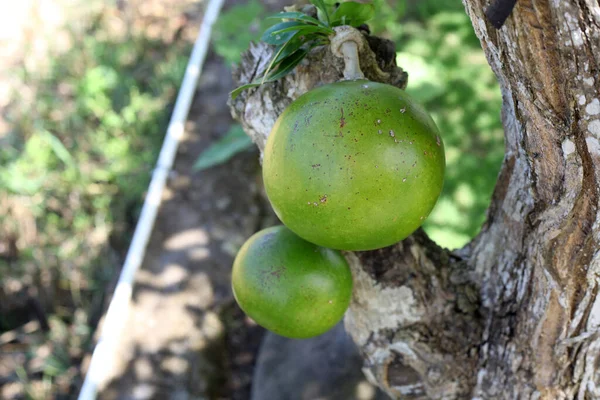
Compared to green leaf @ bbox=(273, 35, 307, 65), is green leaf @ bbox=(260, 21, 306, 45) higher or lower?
higher

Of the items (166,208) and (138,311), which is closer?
(138,311)

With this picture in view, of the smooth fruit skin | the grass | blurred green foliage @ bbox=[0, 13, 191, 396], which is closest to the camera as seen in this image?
the smooth fruit skin

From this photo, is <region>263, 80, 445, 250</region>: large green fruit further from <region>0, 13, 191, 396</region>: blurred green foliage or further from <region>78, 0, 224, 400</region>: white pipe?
<region>0, 13, 191, 396</region>: blurred green foliage

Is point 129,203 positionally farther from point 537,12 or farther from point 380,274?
point 537,12

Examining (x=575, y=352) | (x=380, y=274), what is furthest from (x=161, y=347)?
(x=575, y=352)

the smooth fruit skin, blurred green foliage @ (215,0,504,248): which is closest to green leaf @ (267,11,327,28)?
the smooth fruit skin

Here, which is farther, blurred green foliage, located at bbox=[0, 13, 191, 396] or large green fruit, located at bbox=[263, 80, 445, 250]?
blurred green foliage, located at bbox=[0, 13, 191, 396]

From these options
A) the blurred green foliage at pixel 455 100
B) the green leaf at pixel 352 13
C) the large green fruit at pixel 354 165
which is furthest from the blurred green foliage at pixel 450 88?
the large green fruit at pixel 354 165
